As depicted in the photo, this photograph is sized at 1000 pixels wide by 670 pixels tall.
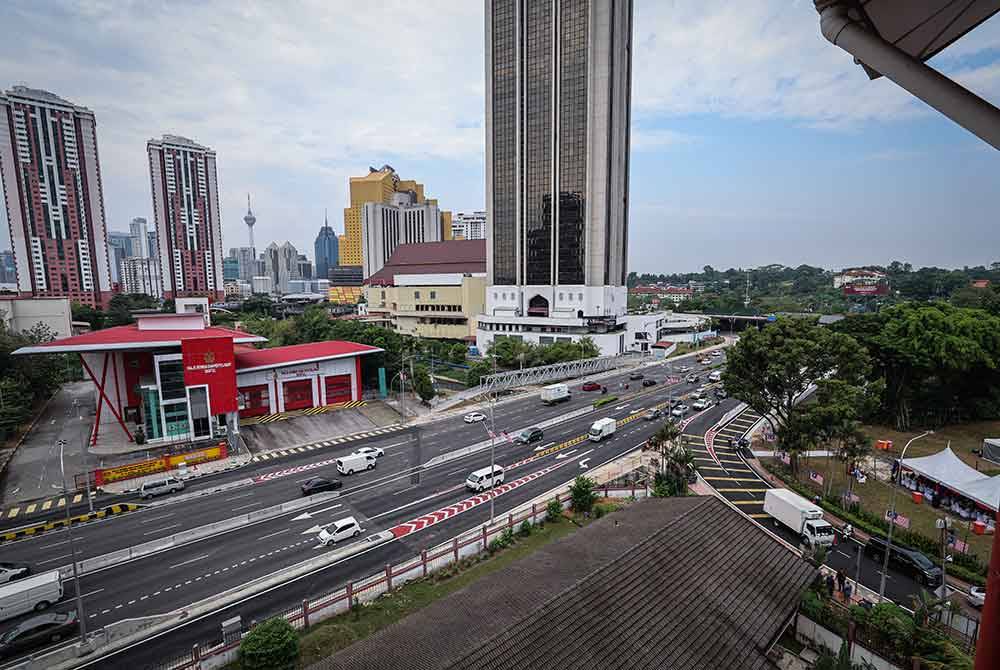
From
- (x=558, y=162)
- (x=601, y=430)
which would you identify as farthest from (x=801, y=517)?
(x=558, y=162)

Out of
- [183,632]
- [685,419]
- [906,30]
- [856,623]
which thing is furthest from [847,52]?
[685,419]

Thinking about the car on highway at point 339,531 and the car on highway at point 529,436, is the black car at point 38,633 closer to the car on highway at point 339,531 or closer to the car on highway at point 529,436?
the car on highway at point 339,531

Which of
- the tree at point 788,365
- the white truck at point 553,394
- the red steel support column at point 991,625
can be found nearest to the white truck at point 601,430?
the tree at point 788,365

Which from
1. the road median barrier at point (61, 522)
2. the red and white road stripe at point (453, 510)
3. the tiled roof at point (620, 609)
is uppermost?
the tiled roof at point (620, 609)

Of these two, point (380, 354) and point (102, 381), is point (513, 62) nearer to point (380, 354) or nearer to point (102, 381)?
point (380, 354)

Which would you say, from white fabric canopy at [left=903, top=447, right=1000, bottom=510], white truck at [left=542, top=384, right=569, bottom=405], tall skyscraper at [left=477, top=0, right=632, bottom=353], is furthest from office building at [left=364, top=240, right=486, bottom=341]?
white fabric canopy at [left=903, top=447, right=1000, bottom=510]

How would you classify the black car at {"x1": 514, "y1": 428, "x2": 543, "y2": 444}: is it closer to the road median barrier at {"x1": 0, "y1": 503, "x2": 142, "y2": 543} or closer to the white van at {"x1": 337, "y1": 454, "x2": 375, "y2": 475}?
the white van at {"x1": 337, "y1": 454, "x2": 375, "y2": 475}

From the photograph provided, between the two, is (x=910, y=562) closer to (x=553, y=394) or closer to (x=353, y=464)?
(x=353, y=464)
